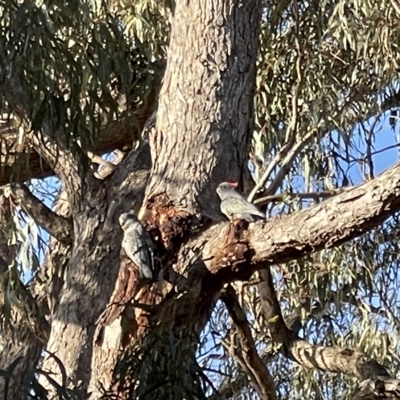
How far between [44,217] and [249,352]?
140 centimetres

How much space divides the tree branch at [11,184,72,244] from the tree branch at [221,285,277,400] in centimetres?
Answer: 124

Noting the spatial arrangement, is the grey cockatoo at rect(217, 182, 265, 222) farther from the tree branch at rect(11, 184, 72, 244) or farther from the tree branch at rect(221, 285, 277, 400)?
the tree branch at rect(11, 184, 72, 244)

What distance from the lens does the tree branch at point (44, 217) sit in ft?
13.8

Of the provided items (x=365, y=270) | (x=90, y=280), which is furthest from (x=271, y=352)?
(x=90, y=280)

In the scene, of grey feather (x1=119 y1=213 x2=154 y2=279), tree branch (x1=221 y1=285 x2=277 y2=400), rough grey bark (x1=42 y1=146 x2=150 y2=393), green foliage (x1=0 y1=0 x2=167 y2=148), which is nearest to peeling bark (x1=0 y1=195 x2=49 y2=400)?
rough grey bark (x1=42 y1=146 x2=150 y2=393)

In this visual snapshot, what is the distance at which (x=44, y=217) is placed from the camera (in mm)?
4227

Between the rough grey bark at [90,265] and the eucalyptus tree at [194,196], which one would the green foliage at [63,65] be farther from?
the rough grey bark at [90,265]

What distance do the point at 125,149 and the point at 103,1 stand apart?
0.84 metres

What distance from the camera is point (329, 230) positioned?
208cm

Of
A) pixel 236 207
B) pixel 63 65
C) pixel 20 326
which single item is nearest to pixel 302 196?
pixel 63 65

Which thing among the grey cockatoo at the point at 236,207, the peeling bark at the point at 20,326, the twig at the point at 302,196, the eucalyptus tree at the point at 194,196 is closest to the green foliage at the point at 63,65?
the eucalyptus tree at the point at 194,196

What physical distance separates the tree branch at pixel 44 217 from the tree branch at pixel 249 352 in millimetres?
1242

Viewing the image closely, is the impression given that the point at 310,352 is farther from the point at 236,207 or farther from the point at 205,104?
the point at 236,207

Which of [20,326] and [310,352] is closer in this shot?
[310,352]
